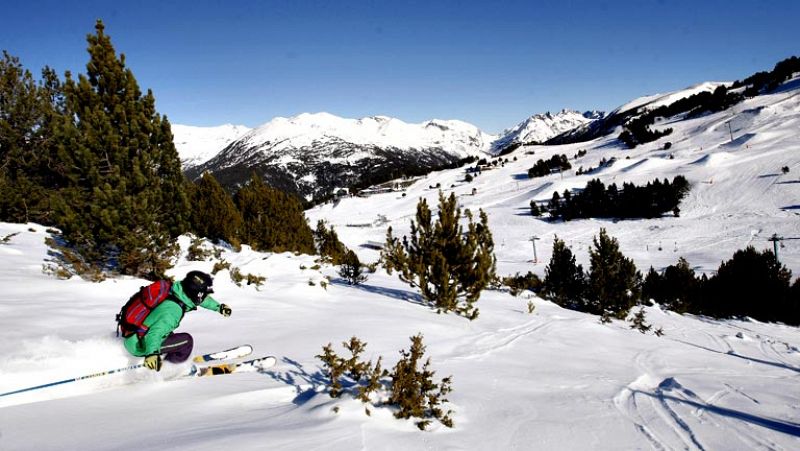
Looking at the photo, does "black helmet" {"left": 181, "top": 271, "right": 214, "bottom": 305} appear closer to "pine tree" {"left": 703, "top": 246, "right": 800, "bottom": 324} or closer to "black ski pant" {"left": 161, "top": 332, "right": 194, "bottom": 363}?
"black ski pant" {"left": 161, "top": 332, "right": 194, "bottom": 363}

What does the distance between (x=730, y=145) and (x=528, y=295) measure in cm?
6207

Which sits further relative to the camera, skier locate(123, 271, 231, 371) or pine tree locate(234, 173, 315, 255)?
pine tree locate(234, 173, 315, 255)

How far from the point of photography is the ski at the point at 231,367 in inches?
211

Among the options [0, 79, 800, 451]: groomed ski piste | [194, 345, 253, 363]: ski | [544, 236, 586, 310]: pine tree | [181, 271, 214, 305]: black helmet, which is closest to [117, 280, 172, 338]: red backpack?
[181, 271, 214, 305]: black helmet

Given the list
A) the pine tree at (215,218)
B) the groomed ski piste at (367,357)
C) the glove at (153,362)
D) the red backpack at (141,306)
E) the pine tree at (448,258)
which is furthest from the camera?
the pine tree at (215,218)

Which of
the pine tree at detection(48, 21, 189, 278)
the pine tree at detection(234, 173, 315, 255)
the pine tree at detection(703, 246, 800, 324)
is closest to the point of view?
the pine tree at detection(48, 21, 189, 278)

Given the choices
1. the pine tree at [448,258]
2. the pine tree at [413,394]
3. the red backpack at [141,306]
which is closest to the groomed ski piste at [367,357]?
the pine tree at [413,394]

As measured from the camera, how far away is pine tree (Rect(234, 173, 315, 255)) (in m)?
23.8

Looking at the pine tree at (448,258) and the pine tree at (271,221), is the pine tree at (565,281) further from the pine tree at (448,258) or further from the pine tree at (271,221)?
the pine tree at (271,221)

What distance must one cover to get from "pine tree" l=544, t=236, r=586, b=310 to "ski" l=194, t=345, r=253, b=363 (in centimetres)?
1626

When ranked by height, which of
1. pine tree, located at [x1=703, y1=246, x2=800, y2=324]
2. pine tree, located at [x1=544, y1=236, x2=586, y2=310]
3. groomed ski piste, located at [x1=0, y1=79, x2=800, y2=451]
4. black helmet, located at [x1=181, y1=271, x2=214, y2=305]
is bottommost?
pine tree, located at [x1=703, y1=246, x2=800, y2=324]

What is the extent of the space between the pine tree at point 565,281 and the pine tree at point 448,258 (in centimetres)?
890

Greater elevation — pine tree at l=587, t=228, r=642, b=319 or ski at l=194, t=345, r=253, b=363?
ski at l=194, t=345, r=253, b=363

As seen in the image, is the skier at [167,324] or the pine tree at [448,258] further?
the pine tree at [448,258]
